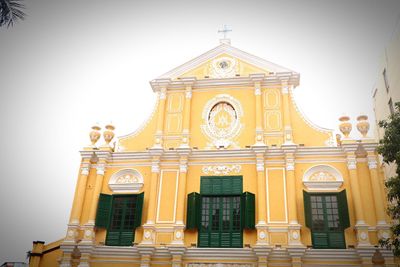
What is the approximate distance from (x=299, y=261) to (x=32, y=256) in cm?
1090

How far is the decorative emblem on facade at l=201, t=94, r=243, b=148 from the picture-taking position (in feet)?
59.4

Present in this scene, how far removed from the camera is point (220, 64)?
780 inches

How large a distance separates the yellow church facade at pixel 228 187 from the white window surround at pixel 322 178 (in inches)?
1.6

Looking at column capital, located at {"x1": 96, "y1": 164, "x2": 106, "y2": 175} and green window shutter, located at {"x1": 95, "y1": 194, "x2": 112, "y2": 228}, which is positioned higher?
column capital, located at {"x1": 96, "y1": 164, "x2": 106, "y2": 175}

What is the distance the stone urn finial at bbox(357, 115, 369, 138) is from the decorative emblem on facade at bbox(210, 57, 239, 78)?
19.9ft

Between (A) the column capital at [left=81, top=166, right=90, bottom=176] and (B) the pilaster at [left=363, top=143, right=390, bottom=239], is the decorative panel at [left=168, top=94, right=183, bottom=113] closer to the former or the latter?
(A) the column capital at [left=81, top=166, right=90, bottom=176]

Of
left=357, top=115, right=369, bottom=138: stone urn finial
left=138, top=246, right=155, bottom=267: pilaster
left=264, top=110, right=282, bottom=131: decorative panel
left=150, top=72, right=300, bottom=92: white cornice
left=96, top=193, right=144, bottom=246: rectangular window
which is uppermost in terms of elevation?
left=150, top=72, right=300, bottom=92: white cornice

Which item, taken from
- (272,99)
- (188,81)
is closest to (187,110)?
(188,81)

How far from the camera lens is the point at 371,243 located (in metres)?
14.8

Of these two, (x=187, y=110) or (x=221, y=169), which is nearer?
(x=221, y=169)

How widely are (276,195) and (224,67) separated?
275 inches

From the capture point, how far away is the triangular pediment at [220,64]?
19.4 m

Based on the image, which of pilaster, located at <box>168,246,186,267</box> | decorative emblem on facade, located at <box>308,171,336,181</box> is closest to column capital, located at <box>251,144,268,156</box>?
decorative emblem on facade, located at <box>308,171,336,181</box>

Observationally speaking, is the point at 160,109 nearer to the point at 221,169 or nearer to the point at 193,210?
the point at 221,169
